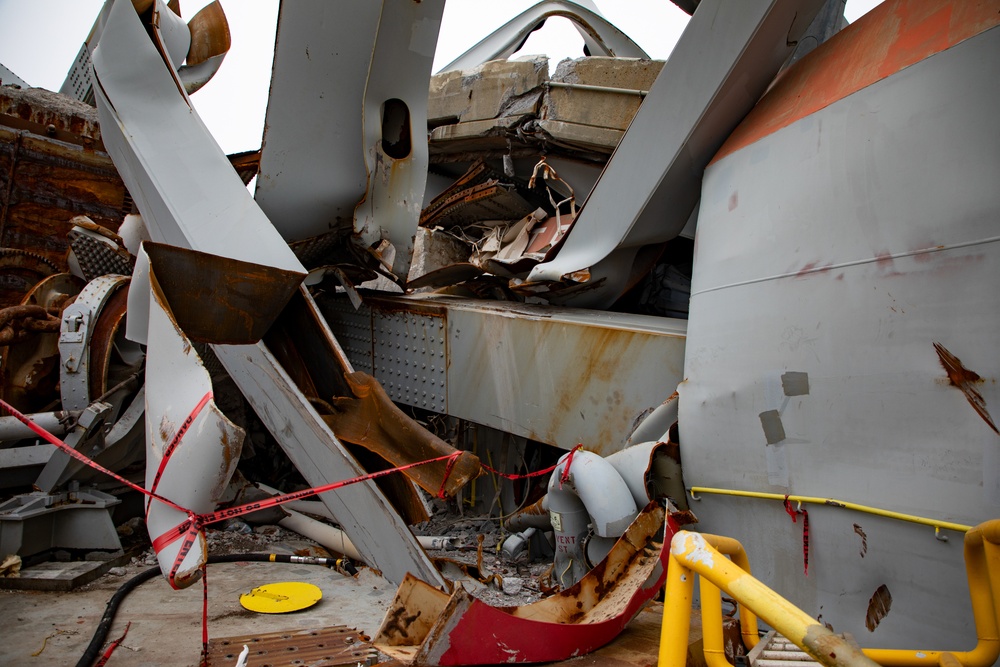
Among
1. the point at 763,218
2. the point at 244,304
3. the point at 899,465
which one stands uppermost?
the point at 763,218

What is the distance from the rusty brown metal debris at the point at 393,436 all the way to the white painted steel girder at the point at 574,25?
27.4 feet

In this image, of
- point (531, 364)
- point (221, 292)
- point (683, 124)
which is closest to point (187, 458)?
point (221, 292)

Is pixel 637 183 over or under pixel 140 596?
over

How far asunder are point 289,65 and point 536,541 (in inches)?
151

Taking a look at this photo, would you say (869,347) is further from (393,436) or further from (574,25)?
(574,25)

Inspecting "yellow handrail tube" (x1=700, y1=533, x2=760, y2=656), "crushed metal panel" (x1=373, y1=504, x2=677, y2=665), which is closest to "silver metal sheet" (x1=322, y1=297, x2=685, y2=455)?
"crushed metal panel" (x1=373, y1=504, x2=677, y2=665)

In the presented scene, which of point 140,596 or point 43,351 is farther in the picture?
point 43,351

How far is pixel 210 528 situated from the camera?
4500 millimetres

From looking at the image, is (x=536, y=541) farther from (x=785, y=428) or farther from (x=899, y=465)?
(x=899, y=465)

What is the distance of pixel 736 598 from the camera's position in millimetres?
1249

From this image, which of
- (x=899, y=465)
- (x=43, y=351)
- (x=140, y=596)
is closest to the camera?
(x=899, y=465)

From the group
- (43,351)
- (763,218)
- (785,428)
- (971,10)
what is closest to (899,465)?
(785,428)

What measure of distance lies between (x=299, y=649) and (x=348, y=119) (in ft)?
12.5

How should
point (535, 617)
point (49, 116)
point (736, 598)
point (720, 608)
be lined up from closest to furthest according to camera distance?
1. point (736, 598)
2. point (720, 608)
3. point (535, 617)
4. point (49, 116)
